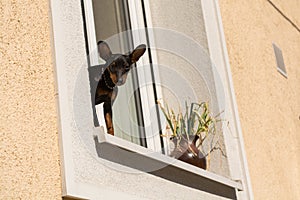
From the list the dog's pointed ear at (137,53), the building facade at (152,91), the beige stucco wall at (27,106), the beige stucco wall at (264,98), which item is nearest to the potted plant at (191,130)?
the building facade at (152,91)

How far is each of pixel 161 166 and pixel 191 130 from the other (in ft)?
2.50

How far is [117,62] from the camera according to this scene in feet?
11.2

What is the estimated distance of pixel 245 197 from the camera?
4.08 metres

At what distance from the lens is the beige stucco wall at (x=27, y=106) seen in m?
2.47

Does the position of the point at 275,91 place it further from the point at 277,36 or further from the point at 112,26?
the point at 112,26

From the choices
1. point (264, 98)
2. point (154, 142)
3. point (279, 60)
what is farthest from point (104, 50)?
point (279, 60)

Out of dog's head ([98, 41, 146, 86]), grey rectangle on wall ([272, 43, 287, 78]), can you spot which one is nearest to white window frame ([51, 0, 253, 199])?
dog's head ([98, 41, 146, 86])

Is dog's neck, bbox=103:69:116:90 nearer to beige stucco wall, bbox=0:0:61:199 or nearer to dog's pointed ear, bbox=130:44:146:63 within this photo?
dog's pointed ear, bbox=130:44:146:63

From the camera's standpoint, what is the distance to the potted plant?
3.83 meters

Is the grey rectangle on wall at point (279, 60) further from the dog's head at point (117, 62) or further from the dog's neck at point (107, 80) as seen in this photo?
the dog's neck at point (107, 80)

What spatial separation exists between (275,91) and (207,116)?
135cm

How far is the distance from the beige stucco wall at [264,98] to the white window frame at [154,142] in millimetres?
225

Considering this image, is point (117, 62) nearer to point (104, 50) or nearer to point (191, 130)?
point (104, 50)

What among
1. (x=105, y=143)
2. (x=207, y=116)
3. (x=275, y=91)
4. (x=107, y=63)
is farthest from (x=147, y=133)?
(x=275, y=91)
